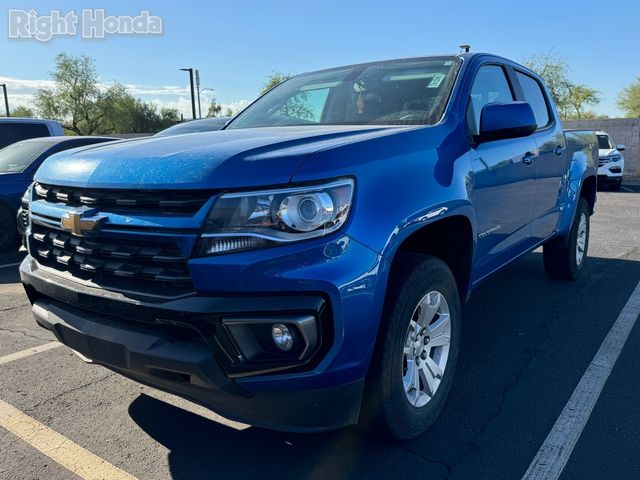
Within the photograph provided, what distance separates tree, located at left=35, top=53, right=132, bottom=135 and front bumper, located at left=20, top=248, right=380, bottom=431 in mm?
52101

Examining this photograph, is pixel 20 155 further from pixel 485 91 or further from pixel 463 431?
pixel 463 431

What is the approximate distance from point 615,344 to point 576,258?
1.77 metres

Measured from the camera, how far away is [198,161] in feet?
6.77

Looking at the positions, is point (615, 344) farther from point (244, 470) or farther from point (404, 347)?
point (244, 470)

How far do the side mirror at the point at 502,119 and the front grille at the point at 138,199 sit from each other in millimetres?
1711

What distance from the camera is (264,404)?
6.48 ft

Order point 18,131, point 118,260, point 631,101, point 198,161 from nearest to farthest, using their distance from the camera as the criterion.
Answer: point 198,161
point 118,260
point 18,131
point 631,101

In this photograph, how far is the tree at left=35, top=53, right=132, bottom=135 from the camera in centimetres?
4853

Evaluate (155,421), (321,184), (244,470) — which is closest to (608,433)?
(244,470)

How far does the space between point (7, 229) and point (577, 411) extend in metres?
7.07

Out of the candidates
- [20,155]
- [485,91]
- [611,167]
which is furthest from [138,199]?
[611,167]

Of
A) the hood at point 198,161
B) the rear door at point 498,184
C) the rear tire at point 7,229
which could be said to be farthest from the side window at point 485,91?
the rear tire at point 7,229

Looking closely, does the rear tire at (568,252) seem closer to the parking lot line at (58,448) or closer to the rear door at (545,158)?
the rear door at (545,158)

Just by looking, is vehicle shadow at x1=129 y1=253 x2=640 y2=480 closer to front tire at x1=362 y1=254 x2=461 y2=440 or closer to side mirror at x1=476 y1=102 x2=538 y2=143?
front tire at x1=362 y1=254 x2=461 y2=440
